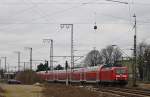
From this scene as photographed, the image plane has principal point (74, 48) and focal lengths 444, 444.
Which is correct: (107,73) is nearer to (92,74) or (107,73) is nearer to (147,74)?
(92,74)

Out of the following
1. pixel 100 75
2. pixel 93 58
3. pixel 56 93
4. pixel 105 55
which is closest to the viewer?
pixel 56 93

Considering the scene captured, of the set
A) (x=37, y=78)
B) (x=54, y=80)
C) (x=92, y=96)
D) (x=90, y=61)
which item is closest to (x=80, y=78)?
(x=54, y=80)

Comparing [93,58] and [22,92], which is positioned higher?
[93,58]

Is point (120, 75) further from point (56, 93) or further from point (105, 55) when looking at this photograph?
point (105, 55)

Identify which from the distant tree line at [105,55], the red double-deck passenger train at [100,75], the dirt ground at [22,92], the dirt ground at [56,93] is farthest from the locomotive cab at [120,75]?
the distant tree line at [105,55]

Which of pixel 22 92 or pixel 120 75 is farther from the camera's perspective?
pixel 120 75

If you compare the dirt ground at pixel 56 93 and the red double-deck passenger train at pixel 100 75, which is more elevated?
the red double-deck passenger train at pixel 100 75

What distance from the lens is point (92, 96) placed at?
33.3 meters

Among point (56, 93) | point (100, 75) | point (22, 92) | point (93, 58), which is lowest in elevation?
point (22, 92)

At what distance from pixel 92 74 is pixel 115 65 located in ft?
25.4

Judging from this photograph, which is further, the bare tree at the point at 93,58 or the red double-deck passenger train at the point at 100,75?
the bare tree at the point at 93,58

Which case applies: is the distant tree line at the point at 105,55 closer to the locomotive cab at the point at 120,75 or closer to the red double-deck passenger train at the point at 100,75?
the red double-deck passenger train at the point at 100,75

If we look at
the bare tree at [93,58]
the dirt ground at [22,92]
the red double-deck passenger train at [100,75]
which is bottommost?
the dirt ground at [22,92]

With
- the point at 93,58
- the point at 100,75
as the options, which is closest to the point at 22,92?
the point at 100,75
